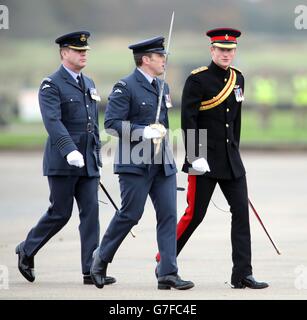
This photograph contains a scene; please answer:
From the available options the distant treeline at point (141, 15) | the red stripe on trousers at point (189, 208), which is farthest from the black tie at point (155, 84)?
the distant treeline at point (141, 15)

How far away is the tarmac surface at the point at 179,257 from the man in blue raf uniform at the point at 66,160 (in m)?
0.30

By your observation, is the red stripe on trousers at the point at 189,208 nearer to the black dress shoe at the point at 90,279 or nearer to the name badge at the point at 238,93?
the black dress shoe at the point at 90,279

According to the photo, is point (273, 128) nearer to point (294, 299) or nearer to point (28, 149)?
point (28, 149)

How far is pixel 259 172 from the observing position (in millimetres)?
18906

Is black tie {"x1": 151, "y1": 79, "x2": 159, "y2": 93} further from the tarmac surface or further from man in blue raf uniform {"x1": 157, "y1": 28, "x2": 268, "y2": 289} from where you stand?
the tarmac surface

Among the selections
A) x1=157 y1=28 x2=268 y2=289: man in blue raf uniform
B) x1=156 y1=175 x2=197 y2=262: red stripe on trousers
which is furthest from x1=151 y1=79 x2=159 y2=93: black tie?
x1=156 y1=175 x2=197 y2=262: red stripe on trousers

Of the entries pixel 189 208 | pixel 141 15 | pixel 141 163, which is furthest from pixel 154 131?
pixel 141 15

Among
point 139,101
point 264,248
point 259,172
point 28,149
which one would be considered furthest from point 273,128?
point 139,101

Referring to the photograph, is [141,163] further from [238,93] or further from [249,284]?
[249,284]

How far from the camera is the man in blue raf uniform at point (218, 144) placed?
8453mm

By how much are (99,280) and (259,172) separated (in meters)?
10.7

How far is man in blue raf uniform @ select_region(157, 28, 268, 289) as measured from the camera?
27.7 feet

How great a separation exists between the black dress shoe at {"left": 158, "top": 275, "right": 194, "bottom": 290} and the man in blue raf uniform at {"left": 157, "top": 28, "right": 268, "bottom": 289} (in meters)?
0.35

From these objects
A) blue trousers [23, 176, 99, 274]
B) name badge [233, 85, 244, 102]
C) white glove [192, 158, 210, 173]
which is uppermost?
name badge [233, 85, 244, 102]
